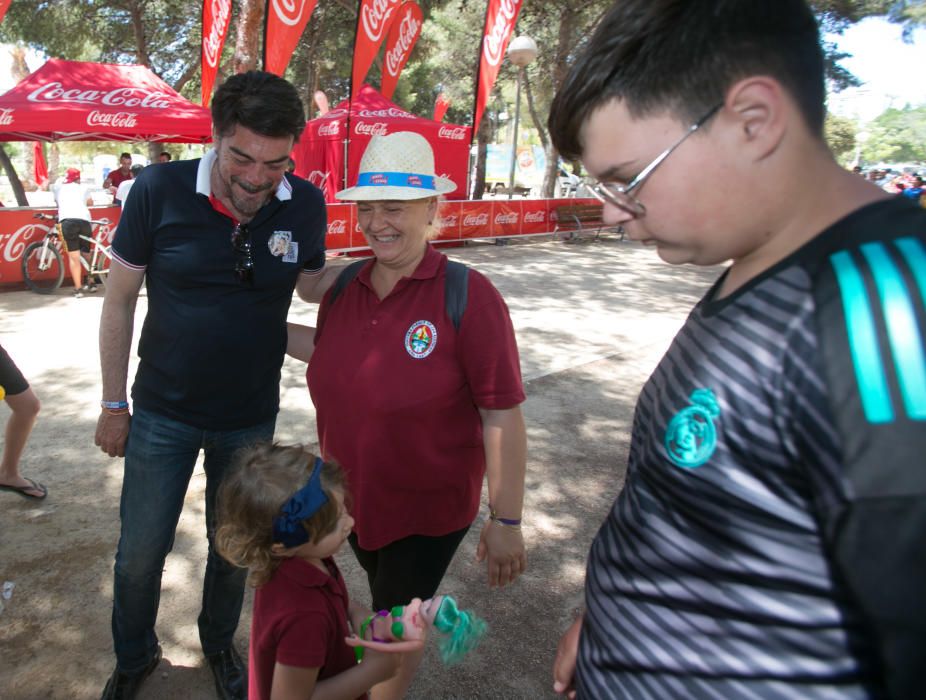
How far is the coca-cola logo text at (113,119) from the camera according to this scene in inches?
412

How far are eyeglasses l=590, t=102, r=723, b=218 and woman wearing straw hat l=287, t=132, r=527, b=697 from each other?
2.82 ft

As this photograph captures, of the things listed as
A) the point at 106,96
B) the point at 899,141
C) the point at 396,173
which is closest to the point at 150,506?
the point at 396,173

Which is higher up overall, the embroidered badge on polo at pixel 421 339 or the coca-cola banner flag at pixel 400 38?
the coca-cola banner flag at pixel 400 38

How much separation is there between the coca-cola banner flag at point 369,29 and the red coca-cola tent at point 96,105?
2.73m

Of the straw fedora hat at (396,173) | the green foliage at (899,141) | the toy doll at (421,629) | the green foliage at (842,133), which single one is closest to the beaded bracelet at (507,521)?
the toy doll at (421,629)

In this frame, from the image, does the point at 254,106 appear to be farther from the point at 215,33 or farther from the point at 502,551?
the point at 215,33

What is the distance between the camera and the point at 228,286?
213 centimetres

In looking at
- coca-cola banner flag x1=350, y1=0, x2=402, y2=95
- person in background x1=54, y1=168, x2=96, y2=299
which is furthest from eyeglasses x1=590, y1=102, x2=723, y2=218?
coca-cola banner flag x1=350, y1=0, x2=402, y2=95

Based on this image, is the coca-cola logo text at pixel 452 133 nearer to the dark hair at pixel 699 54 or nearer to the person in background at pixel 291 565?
the person in background at pixel 291 565

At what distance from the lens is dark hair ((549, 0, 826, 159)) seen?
83cm

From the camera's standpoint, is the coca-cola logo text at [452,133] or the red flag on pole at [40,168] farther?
the red flag on pole at [40,168]

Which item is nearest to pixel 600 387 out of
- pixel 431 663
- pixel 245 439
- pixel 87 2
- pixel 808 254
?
pixel 431 663

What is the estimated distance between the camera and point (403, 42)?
13.3 m

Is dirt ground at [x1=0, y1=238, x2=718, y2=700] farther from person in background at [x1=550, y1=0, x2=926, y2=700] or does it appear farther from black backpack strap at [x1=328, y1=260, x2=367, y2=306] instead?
person in background at [x1=550, y1=0, x2=926, y2=700]
